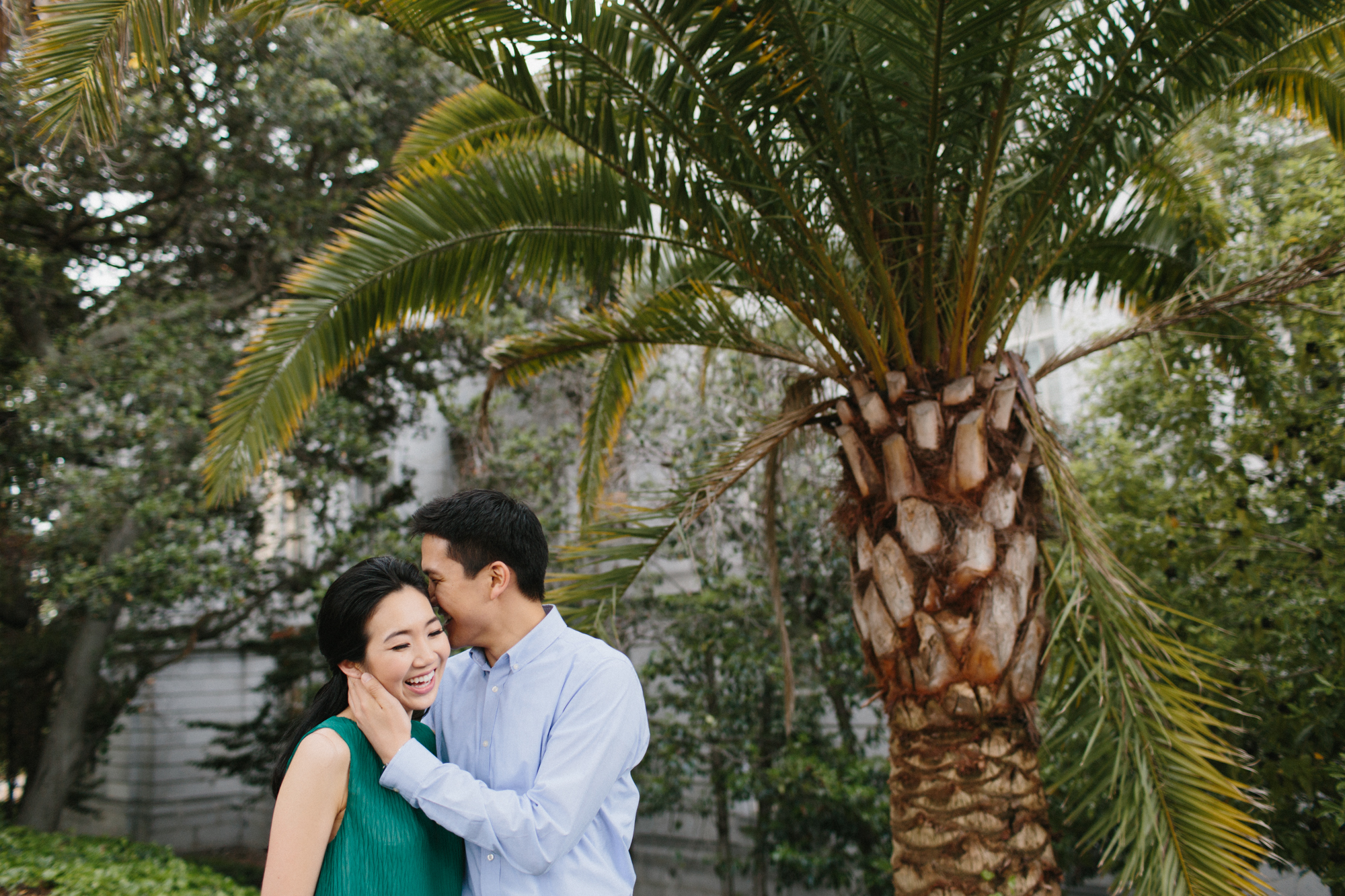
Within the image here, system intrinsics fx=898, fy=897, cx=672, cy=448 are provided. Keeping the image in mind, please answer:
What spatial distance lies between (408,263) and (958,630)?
10.5 feet

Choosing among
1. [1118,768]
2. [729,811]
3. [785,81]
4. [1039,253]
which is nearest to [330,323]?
[785,81]

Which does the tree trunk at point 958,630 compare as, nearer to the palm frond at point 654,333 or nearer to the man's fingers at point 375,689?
the palm frond at point 654,333

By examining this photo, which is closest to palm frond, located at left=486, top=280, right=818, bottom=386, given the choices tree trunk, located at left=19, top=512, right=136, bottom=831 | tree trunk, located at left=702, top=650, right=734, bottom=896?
tree trunk, located at left=702, top=650, right=734, bottom=896

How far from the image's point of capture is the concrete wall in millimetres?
13094

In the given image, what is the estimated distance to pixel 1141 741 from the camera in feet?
11.2

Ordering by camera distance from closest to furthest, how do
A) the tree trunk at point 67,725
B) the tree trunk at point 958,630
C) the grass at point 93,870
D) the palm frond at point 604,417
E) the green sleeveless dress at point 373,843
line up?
1. the green sleeveless dress at point 373,843
2. the tree trunk at point 958,630
3. the grass at point 93,870
4. the palm frond at point 604,417
5. the tree trunk at point 67,725

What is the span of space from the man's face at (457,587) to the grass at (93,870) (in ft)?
16.2

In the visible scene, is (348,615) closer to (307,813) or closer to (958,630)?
(307,813)

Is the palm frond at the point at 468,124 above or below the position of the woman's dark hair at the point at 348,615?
above

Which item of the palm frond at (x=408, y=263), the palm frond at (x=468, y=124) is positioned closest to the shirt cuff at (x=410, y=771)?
the palm frond at (x=408, y=263)

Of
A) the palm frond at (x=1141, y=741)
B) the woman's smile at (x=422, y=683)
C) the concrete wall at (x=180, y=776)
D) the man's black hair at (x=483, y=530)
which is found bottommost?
the concrete wall at (x=180, y=776)

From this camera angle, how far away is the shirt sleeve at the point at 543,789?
1.74 m

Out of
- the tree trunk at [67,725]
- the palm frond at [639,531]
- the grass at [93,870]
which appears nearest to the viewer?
the palm frond at [639,531]

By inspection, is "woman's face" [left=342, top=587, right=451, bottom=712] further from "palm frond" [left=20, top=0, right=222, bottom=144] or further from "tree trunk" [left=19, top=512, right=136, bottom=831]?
"tree trunk" [left=19, top=512, right=136, bottom=831]
